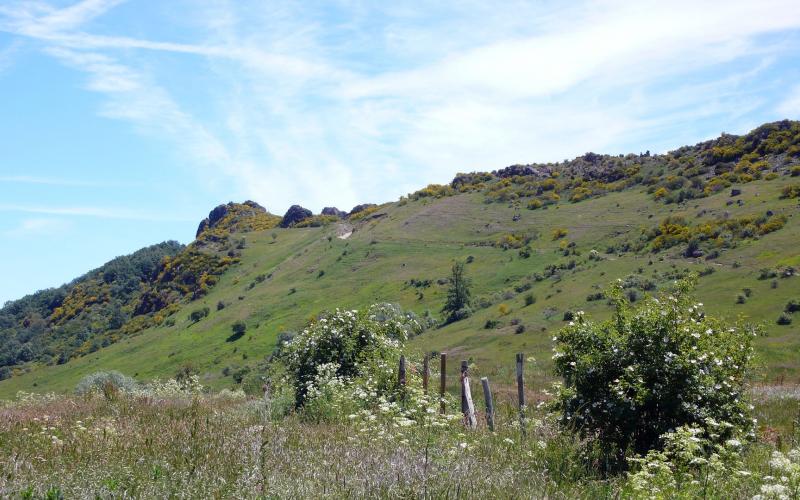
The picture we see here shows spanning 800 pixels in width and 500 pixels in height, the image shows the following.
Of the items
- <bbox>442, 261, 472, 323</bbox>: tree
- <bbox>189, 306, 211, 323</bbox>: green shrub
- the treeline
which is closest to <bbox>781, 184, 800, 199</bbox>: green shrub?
<bbox>442, 261, 472, 323</bbox>: tree

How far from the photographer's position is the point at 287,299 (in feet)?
271

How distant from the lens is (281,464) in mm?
5535

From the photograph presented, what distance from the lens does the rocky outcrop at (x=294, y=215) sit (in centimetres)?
15929

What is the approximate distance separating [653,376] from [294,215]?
155830mm

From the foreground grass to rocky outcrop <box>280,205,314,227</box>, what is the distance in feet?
499

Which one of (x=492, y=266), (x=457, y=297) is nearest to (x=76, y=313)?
(x=492, y=266)

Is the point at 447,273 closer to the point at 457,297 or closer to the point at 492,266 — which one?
the point at 492,266

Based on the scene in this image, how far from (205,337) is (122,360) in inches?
476

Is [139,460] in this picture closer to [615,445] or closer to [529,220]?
[615,445]

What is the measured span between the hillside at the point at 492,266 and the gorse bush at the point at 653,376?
17396mm

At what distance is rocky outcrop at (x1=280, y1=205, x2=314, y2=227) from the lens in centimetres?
15929

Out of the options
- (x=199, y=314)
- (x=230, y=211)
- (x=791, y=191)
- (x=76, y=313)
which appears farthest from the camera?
(x=230, y=211)

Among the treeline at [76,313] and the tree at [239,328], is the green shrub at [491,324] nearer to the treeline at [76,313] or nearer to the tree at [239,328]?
the tree at [239,328]

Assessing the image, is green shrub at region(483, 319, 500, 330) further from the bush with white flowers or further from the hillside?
the bush with white flowers
